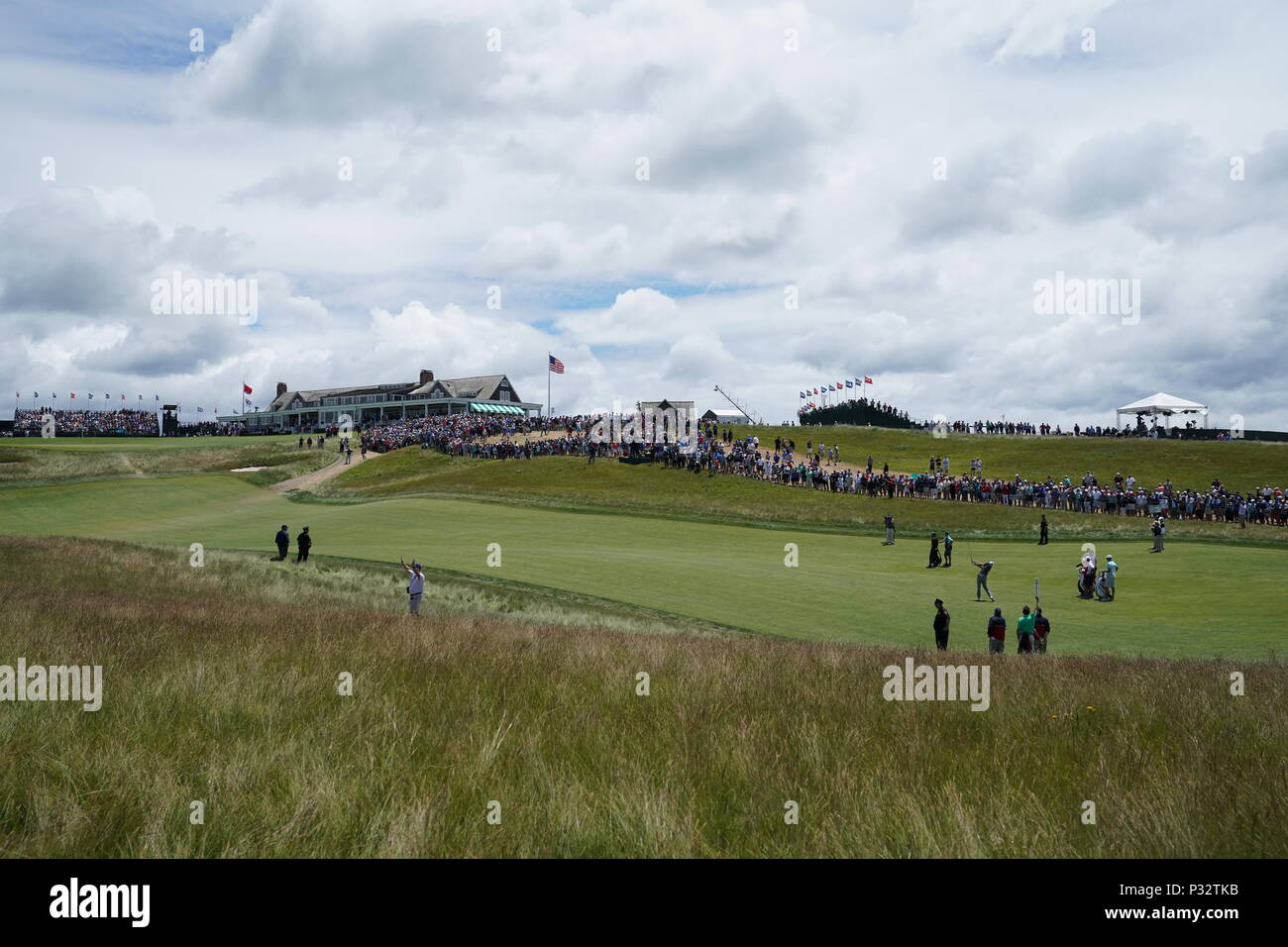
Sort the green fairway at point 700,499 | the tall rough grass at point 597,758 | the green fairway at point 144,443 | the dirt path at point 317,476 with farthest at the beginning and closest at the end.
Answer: the green fairway at point 144,443
the dirt path at point 317,476
the green fairway at point 700,499
the tall rough grass at point 597,758

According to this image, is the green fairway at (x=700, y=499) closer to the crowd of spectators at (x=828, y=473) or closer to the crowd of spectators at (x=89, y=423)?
the crowd of spectators at (x=828, y=473)

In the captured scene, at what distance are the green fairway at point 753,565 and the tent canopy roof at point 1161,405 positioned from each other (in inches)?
1449

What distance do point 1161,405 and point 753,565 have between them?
56.0 m

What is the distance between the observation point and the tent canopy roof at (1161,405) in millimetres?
71381

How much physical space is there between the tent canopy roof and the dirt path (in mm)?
73055

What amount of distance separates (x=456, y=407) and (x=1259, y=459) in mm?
109272

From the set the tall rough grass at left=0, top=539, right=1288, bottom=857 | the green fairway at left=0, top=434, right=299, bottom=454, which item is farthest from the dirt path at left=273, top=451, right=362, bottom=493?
the tall rough grass at left=0, top=539, right=1288, bottom=857

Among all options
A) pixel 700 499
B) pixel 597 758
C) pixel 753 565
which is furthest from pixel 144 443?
pixel 597 758

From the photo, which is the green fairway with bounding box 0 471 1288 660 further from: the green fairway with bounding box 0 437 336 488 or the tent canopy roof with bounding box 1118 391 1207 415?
the tent canopy roof with bounding box 1118 391 1207 415

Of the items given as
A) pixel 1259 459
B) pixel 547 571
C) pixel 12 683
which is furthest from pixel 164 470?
pixel 1259 459

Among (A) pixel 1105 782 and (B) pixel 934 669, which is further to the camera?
(B) pixel 934 669

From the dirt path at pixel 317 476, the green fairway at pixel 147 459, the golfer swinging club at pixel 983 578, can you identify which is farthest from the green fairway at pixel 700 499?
the golfer swinging club at pixel 983 578

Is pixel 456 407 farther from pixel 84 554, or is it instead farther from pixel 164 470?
pixel 84 554
